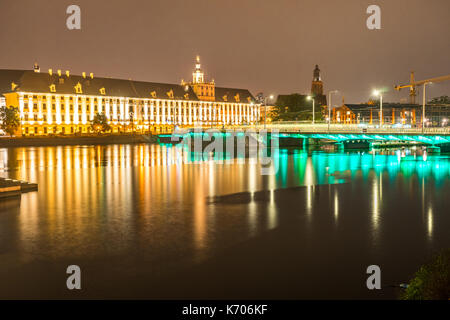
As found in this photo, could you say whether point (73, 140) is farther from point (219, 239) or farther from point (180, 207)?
point (219, 239)

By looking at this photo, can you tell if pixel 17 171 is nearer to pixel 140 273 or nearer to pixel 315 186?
pixel 315 186

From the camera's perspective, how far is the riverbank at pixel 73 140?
7300 centimetres

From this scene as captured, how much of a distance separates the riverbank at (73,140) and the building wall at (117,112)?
17333 millimetres

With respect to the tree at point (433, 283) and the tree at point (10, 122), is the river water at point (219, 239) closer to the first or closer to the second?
the tree at point (433, 283)

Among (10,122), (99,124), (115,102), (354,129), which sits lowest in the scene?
(354,129)

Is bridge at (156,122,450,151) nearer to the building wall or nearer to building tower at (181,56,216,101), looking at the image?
the building wall

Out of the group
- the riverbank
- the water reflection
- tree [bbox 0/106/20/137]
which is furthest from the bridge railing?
tree [bbox 0/106/20/137]

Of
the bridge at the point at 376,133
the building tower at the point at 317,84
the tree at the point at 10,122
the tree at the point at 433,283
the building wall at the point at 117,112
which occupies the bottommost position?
the tree at the point at 433,283

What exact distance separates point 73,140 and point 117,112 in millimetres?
42771

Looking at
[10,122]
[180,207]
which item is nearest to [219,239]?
[180,207]

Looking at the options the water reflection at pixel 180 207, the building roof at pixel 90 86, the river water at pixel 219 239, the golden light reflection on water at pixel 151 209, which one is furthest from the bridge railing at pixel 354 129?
the building roof at pixel 90 86

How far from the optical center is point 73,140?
267 ft
